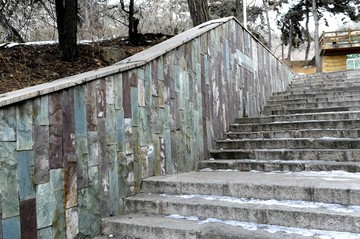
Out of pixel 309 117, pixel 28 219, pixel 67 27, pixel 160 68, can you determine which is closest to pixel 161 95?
pixel 160 68

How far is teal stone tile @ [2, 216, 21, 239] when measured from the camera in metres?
2.15

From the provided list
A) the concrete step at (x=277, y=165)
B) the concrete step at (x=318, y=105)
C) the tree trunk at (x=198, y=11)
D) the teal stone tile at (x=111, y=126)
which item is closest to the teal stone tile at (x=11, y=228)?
the teal stone tile at (x=111, y=126)

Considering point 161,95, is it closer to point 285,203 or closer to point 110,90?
point 110,90

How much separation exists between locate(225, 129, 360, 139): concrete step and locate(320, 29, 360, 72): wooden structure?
689 inches

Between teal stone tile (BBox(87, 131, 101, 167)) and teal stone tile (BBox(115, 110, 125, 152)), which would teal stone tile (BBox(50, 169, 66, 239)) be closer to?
teal stone tile (BBox(87, 131, 101, 167))

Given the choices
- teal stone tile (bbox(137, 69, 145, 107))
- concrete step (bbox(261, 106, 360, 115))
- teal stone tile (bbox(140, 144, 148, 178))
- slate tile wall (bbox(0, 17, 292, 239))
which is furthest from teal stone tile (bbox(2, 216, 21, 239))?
concrete step (bbox(261, 106, 360, 115))

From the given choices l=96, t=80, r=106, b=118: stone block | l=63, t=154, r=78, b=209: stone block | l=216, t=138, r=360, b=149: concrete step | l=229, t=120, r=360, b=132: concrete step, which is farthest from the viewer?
l=229, t=120, r=360, b=132: concrete step

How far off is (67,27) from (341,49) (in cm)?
1905

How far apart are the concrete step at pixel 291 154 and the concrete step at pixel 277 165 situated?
10cm

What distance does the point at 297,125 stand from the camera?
16.5ft

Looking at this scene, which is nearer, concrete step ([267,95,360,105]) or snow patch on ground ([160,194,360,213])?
snow patch on ground ([160,194,360,213])

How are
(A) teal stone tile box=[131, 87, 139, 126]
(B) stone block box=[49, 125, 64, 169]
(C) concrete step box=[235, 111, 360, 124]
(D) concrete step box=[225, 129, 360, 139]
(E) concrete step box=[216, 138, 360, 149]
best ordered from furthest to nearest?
(C) concrete step box=[235, 111, 360, 124] < (D) concrete step box=[225, 129, 360, 139] < (E) concrete step box=[216, 138, 360, 149] < (A) teal stone tile box=[131, 87, 139, 126] < (B) stone block box=[49, 125, 64, 169]

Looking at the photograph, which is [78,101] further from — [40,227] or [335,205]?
[335,205]

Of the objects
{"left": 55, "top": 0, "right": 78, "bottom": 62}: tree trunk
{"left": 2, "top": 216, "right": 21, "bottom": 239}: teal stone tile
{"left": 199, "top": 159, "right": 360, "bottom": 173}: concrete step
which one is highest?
{"left": 55, "top": 0, "right": 78, "bottom": 62}: tree trunk
